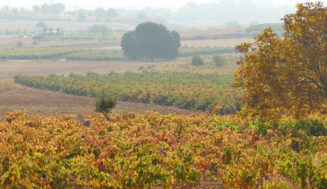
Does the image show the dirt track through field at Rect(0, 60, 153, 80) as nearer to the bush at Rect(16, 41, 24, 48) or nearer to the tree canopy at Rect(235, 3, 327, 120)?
the bush at Rect(16, 41, 24, 48)

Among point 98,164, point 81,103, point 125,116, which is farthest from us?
point 81,103

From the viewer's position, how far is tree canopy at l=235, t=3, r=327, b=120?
21.5 metres

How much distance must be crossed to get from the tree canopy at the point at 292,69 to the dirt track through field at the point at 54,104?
47.2ft

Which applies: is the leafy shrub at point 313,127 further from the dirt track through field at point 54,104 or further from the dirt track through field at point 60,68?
the dirt track through field at point 60,68

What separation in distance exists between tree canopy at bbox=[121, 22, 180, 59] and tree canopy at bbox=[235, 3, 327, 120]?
79710 mm

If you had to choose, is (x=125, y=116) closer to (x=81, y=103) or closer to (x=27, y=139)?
(x=27, y=139)

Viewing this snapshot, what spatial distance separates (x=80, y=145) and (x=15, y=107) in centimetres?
2171

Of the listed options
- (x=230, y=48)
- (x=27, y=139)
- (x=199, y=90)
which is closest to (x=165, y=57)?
(x=230, y=48)

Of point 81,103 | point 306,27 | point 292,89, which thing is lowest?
point 81,103

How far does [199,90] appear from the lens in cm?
4603

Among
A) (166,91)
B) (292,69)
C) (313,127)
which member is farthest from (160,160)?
(166,91)

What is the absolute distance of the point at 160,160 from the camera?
1449 cm

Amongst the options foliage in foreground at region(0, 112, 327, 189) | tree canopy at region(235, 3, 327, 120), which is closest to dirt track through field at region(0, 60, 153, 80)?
foliage in foreground at region(0, 112, 327, 189)

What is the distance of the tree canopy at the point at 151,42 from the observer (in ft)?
332
